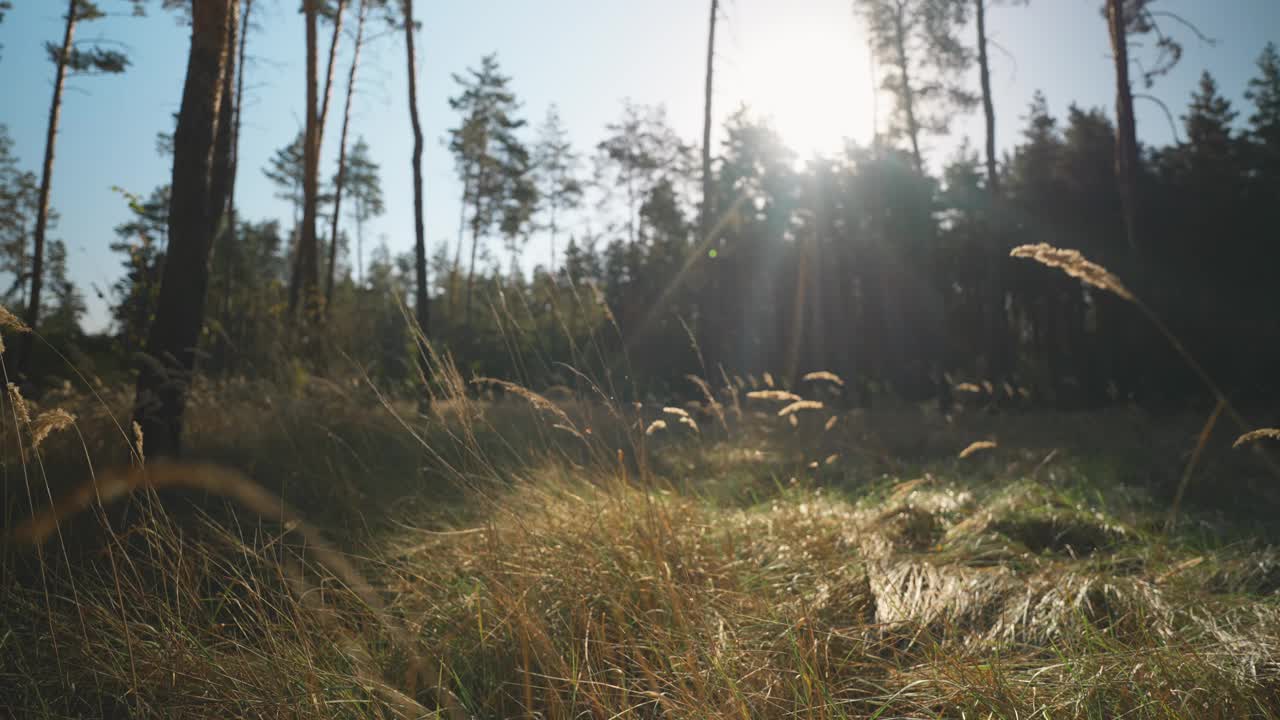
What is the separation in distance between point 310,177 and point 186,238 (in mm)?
7448

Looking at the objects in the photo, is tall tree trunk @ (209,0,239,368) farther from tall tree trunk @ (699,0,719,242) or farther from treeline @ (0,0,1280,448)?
tall tree trunk @ (699,0,719,242)

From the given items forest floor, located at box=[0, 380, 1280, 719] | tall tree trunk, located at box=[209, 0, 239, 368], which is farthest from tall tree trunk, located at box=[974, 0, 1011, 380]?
tall tree trunk, located at box=[209, 0, 239, 368]

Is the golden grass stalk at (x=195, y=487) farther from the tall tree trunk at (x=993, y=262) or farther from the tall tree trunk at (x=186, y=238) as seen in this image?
the tall tree trunk at (x=993, y=262)

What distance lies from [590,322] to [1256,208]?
19154 mm

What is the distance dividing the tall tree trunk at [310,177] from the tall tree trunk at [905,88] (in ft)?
40.9

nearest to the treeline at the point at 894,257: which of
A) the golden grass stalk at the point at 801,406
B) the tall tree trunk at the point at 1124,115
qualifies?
the tall tree trunk at the point at 1124,115

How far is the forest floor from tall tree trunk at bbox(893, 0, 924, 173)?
1289cm

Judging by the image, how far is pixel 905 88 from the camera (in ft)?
49.0

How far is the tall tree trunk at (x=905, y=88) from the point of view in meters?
14.6

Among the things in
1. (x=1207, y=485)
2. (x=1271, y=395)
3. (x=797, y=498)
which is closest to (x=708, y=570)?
(x=797, y=498)

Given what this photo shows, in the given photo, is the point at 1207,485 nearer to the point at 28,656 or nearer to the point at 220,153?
the point at 28,656

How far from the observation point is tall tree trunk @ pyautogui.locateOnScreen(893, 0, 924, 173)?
574 inches

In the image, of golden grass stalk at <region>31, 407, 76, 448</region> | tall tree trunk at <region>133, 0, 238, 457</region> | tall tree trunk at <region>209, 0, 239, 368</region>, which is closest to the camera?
golden grass stalk at <region>31, 407, 76, 448</region>

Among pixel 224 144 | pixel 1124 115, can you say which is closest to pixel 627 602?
pixel 224 144
